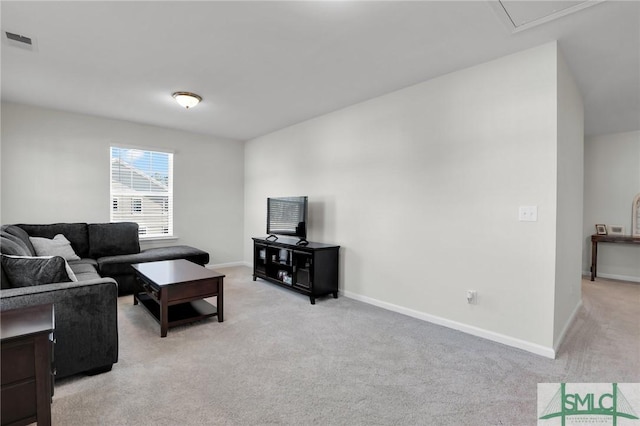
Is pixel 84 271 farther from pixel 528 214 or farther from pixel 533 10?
pixel 533 10

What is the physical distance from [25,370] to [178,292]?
1.48 m

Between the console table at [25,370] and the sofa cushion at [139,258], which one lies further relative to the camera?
the sofa cushion at [139,258]

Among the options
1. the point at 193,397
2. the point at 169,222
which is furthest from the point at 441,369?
the point at 169,222

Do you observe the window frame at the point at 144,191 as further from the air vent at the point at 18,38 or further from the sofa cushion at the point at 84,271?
the air vent at the point at 18,38

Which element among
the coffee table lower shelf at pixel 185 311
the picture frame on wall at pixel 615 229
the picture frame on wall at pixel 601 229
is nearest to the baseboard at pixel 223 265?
the coffee table lower shelf at pixel 185 311

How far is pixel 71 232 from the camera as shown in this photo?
420 cm

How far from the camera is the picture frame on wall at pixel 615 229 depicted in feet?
16.7

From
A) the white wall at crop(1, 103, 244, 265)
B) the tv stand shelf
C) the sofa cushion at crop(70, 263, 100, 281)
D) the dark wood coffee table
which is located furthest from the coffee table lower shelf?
the white wall at crop(1, 103, 244, 265)

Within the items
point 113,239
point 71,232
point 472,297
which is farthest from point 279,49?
point 71,232

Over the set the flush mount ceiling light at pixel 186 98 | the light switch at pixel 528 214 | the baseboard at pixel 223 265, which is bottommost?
the baseboard at pixel 223 265

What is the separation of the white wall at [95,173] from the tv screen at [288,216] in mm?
1628

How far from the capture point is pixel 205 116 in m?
4.55

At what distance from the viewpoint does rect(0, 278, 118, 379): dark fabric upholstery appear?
193cm

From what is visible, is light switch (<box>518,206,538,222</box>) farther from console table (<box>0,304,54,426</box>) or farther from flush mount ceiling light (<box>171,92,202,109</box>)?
flush mount ceiling light (<box>171,92,202,109</box>)
